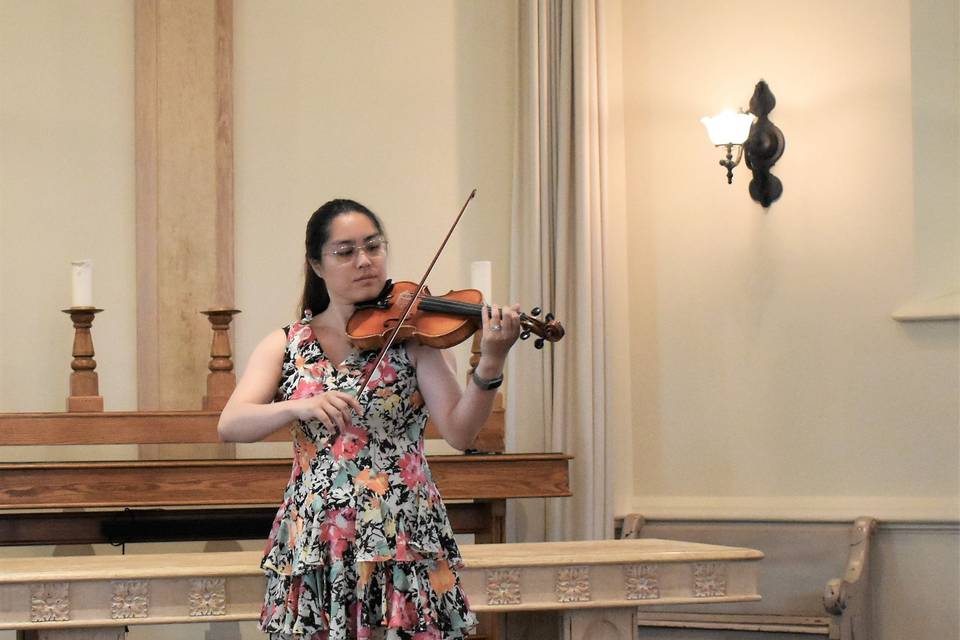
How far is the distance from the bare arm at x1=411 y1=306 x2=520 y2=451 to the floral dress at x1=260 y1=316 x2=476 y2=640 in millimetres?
32

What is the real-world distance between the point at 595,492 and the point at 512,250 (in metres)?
0.94

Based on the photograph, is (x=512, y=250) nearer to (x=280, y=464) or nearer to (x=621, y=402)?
(x=621, y=402)

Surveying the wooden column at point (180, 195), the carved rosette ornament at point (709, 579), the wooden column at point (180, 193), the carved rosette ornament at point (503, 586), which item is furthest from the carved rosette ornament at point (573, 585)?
the wooden column at point (180, 193)

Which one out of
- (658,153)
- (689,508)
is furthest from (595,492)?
(658,153)

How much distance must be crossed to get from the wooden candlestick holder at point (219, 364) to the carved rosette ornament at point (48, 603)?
1.37 meters

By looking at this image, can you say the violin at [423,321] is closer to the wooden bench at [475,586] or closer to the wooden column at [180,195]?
the wooden bench at [475,586]

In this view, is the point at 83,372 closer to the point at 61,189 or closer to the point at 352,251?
the point at 61,189

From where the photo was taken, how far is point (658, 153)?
183 inches

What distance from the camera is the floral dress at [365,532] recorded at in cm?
199

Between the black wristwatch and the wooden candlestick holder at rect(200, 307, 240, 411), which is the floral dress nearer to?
the black wristwatch

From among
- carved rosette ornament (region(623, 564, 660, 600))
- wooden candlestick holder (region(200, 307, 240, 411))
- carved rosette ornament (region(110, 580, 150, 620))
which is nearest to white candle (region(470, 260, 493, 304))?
wooden candlestick holder (region(200, 307, 240, 411))

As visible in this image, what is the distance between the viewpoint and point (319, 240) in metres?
2.14

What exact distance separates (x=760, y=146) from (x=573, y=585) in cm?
208

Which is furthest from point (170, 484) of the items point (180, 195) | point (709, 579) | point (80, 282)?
point (709, 579)
